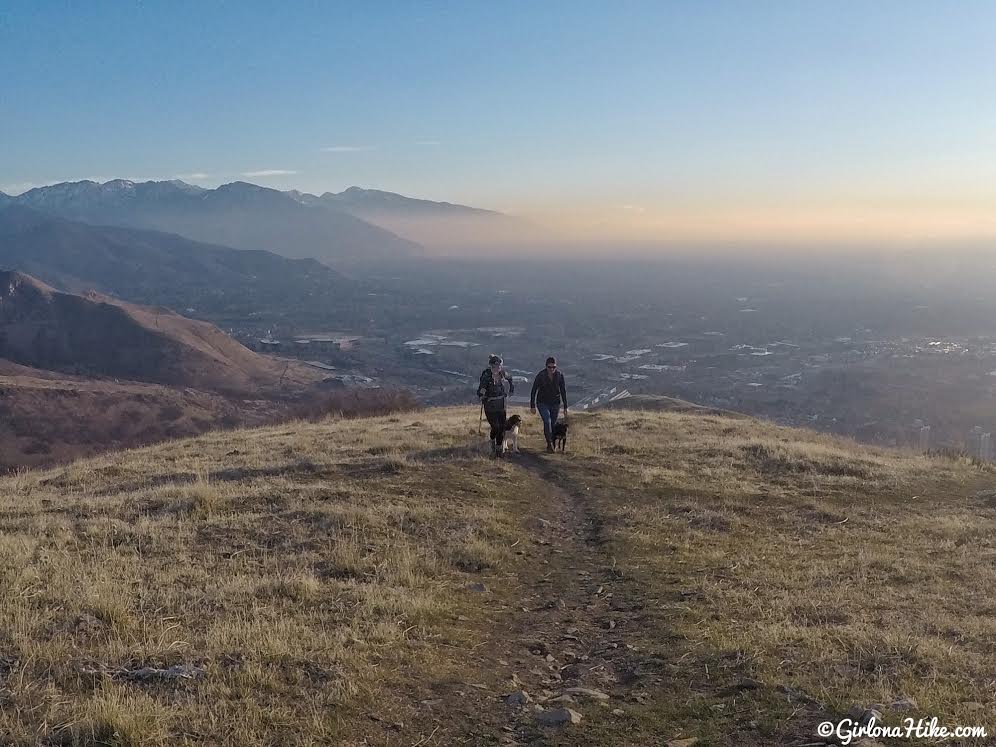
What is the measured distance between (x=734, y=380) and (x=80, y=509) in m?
73.2

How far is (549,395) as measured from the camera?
17.5 metres

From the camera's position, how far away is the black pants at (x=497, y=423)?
16.1 m

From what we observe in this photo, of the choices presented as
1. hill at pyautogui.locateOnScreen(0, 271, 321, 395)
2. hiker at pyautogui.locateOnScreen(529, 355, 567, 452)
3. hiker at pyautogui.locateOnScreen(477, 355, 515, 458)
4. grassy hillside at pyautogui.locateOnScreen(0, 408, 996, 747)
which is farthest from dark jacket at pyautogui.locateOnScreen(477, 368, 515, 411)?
hill at pyautogui.locateOnScreen(0, 271, 321, 395)

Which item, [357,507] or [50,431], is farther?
[50,431]

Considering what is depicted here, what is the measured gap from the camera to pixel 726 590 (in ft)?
27.3

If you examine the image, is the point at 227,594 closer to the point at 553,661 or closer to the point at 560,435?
the point at 553,661

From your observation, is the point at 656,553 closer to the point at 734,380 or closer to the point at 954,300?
the point at 734,380

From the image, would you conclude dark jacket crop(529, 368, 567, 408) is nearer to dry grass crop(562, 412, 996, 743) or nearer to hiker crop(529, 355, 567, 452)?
hiker crop(529, 355, 567, 452)

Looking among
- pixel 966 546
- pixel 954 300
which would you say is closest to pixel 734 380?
pixel 966 546

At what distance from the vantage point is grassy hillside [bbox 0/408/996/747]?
507 centimetres

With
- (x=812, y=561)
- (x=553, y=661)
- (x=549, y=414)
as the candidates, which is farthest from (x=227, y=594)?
(x=549, y=414)

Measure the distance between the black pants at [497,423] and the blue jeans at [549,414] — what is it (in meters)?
1.65

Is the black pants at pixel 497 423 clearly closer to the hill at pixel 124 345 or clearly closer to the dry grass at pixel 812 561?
the dry grass at pixel 812 561

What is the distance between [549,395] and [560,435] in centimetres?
100
